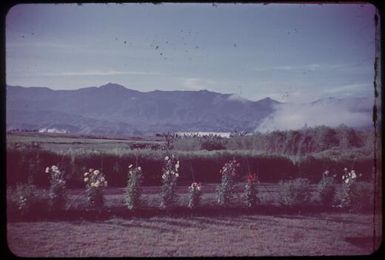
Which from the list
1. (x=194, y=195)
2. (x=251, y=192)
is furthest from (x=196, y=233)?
(x=251, y=192)

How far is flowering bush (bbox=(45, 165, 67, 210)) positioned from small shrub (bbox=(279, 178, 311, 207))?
3497mm

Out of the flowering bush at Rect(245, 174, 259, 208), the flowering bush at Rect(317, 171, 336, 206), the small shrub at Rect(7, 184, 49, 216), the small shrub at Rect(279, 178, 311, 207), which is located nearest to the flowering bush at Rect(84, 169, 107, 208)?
the small shrub at Rect(7, 184, 49, 216)

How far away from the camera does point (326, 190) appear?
21.7 feet

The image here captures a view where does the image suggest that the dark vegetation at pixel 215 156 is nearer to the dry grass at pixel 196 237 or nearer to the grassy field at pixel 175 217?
the grassy field at pixel 175 217

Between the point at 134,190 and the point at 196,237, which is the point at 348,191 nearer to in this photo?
the point at 196,237

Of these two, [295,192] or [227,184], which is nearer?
[227,184]

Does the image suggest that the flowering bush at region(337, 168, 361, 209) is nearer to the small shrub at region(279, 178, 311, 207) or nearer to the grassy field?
the grassy field

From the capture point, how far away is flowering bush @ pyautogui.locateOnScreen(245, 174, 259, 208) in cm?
646

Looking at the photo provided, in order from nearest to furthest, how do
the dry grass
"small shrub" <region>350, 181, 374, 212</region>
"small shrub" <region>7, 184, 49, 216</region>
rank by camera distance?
the dry grass
"small shrub" <region>7, 184, 49, 216</region>
"small shrub" <region>350, 181, 374, 212</region>

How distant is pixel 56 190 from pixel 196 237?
2.25 meters

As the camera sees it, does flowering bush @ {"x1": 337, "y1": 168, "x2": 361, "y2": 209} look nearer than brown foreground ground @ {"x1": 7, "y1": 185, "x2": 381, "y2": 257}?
No

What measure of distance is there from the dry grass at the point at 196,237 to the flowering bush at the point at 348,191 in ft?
1.35

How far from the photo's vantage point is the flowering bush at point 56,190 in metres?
5.91

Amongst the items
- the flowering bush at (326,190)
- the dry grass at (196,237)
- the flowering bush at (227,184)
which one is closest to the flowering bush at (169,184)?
the dry grass at (196,237)
